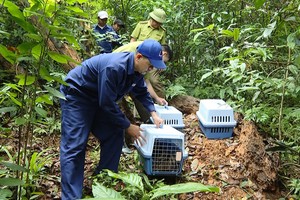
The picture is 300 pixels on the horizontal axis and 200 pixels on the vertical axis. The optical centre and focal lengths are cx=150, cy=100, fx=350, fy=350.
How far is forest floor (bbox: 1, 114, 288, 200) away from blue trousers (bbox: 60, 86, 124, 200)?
12.2 inches

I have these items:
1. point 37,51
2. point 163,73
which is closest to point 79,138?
point 37,51

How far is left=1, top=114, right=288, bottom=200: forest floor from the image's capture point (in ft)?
10.2

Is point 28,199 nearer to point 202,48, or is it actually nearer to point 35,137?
point 35,137

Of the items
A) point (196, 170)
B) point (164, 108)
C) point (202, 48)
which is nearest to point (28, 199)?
point (196, 170)

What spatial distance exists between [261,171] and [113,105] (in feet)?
5.38

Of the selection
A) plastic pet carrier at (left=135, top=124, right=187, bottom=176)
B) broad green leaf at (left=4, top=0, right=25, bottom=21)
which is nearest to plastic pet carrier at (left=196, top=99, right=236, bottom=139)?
plastic pet carrier at (left=135, top=124, right=187, bottom=176)

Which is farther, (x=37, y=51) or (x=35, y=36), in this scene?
(x=37, y=51)

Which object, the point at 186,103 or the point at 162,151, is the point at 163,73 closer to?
the point at 186,103

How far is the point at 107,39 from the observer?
558 cm

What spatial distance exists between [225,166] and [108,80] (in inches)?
63.0

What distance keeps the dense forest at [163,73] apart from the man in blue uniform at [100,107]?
0.67 ft

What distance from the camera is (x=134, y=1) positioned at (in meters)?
6.80

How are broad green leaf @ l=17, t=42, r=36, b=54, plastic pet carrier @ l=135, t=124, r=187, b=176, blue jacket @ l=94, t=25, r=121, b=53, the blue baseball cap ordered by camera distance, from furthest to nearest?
blue jacket @ l=94, t=25, r=121, b=53 → plastic pet carrier @ l=135, t=124, r=187, b=176 → the blue baseball cap → broad green leaf @ l=17, t=42, r=36, b=54

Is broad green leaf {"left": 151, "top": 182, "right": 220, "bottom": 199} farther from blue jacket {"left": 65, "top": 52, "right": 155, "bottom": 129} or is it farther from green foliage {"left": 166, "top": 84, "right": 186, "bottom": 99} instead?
green foliage {"left": 166, "top": 84, "right": 186, "bottom": 99}
